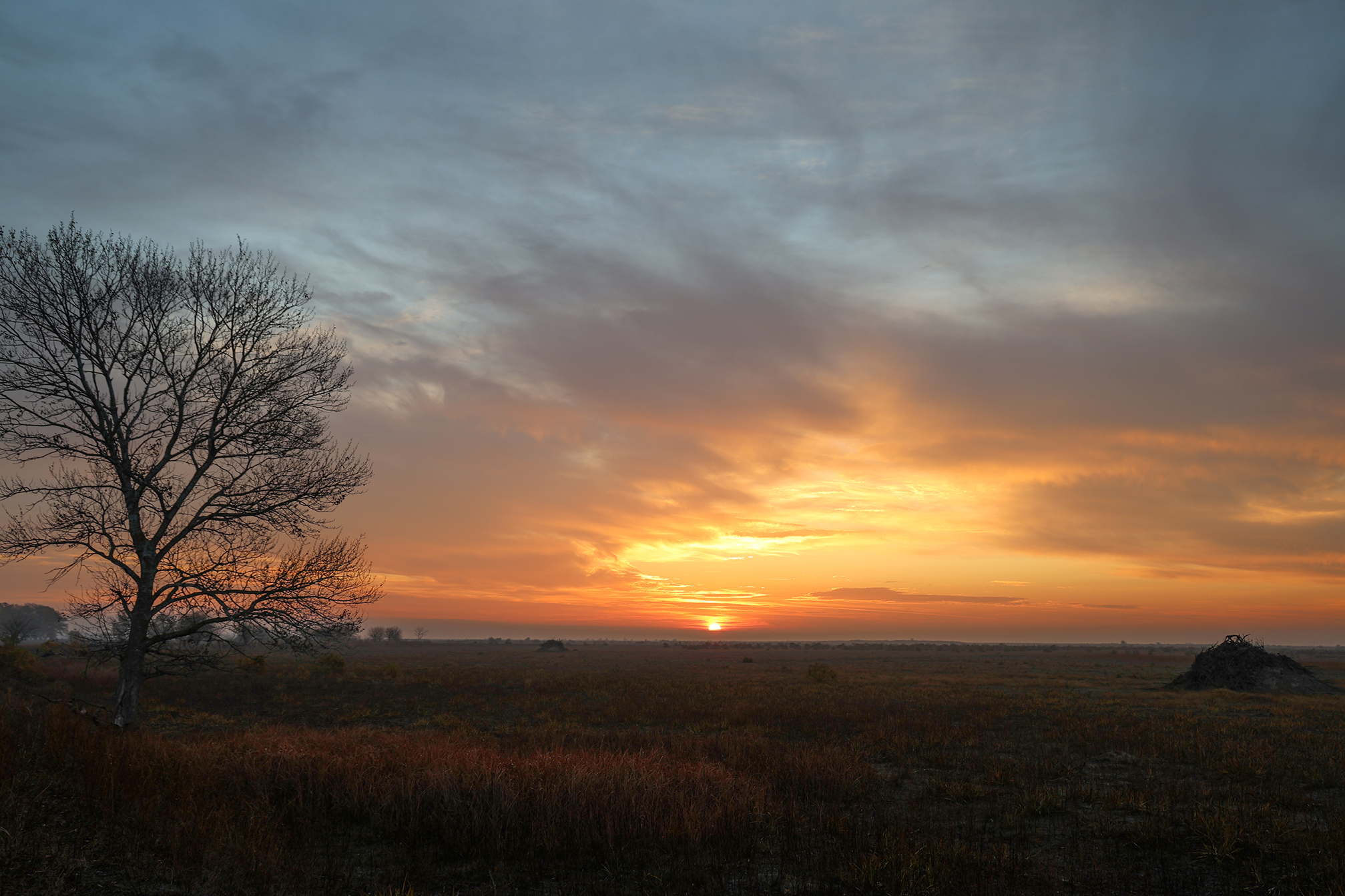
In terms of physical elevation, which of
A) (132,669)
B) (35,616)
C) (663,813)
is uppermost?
(132,669)

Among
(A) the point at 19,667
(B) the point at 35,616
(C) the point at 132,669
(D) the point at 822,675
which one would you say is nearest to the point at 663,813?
(C) the point at 132,669

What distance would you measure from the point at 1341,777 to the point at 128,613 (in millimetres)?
24439

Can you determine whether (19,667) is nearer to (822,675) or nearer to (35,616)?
(822,675)

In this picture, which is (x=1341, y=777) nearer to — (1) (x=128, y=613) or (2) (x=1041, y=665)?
(1) (x=128, y=613)

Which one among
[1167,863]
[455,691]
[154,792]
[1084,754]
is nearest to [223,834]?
[154,792]

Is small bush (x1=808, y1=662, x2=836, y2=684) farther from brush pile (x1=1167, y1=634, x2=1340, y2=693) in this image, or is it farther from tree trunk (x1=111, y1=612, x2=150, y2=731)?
tree trunk (x1=111, y1=612, x2=150, y2=731)

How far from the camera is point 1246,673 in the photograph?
36.5 meters

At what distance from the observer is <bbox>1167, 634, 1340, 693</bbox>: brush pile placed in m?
35.2

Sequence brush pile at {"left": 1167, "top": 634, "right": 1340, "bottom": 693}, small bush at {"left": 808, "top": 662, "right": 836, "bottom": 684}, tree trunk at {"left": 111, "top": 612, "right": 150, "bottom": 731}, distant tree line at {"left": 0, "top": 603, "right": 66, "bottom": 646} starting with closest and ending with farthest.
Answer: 1. tree trunk at {"left": 111, "top": 612, "right": 150, "bottom": 731}
2. brush pile at {"left": 1167, "top": 634, "right": 1340, "bottom": 693}
3. small bush at {"left": 808, "top": 662, "right": 836, "bottom": 684}
4. distant tree line at {"left": 0, "top": 603, "right": 66, "bottom": 646}

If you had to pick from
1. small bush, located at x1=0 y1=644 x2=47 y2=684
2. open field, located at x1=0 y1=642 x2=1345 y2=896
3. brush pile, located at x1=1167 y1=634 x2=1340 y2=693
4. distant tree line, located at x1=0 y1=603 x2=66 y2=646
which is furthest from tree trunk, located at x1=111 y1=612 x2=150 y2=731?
distant tree line, located at x1=0 y1=603 x2=66 y2=646

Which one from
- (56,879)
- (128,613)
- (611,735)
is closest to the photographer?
(56,879)

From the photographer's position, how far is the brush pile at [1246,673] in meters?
35.2

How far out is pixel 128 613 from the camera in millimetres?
12922

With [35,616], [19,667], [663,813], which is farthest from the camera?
[35,616]
